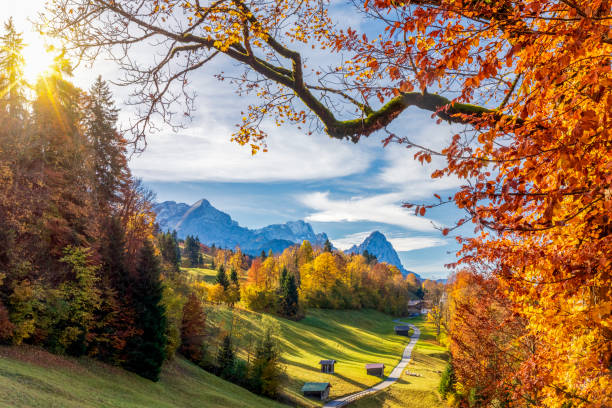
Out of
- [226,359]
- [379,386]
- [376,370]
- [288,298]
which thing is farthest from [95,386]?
[288,298]

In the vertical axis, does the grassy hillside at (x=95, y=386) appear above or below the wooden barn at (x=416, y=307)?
above

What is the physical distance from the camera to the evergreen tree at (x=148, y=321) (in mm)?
25109

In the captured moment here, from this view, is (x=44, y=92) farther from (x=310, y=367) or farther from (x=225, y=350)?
(x=310, y=367)

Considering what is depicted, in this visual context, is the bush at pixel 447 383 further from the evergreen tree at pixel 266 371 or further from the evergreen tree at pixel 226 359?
the evergreen tree at pixel 226 359

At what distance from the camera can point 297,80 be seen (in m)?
5.67

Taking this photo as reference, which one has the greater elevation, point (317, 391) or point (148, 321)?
point (148, 321)

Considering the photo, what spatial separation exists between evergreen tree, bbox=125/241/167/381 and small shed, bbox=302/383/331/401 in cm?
1484

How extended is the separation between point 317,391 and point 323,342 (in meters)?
25.5

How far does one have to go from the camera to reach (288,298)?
70812 millimetres

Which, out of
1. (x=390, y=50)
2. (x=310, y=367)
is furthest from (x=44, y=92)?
(x=310, y=367)

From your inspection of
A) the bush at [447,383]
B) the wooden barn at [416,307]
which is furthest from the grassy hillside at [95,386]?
the wooden barn at [416,307]

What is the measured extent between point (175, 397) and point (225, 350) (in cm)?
1144

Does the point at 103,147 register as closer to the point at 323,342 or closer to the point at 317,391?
the point at 317,391

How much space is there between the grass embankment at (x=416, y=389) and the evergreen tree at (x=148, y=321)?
19121 mm
